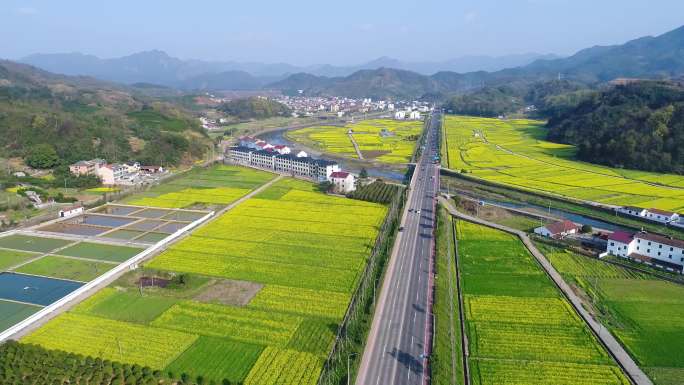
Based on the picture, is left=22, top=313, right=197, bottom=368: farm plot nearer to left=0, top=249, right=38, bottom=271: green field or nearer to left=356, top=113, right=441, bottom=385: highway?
left=356, top=113, right=441, bottom=385: highway

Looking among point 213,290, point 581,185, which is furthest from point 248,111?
point 213,290

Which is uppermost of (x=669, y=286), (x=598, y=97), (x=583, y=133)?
(x=598, y=97)

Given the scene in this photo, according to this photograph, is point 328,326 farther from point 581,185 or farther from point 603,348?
point 581,185

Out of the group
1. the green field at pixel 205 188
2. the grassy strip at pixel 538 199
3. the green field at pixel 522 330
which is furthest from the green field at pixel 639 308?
the green field at pixel 205 188

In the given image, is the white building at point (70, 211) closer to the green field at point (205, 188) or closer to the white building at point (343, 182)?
the green field at point (205, 188)

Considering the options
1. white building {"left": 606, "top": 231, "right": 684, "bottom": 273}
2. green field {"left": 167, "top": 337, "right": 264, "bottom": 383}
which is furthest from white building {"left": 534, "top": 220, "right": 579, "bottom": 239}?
green field {"left": 167, "top": 337, "right": 264, "bottom": 383}

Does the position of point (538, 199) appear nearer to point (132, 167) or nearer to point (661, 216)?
point (661, 216)

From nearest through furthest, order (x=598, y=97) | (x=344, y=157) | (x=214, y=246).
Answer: (x=214, y=246), (x=344, y=157), (x=598, y=97)
